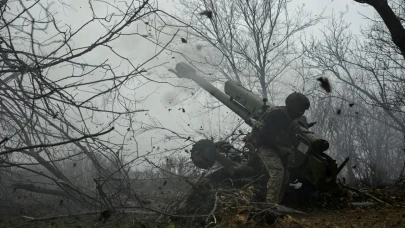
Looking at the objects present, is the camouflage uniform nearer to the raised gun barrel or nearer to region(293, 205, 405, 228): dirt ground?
region(293, 205, 405, 228): dirt ground

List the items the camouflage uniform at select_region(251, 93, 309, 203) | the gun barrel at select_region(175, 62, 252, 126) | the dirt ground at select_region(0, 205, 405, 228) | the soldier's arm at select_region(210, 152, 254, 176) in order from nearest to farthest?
the dirt ground at select_region(0, 205, 405, 228) < the camouflage uniform at select_region(251, 93, 309, 203) < the soldier's arm at select_region(210, 152, 254, 176) < the gun barrel at select_region(175, 62, 252, 126)

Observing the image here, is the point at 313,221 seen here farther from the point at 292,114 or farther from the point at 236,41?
the point at 236,41

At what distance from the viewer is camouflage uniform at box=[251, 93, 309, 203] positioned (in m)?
5.41

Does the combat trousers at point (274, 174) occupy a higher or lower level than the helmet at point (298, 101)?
lower

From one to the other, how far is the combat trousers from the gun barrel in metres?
1.32

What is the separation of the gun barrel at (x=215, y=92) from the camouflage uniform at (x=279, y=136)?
103 cm

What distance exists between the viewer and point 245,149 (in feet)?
22.2

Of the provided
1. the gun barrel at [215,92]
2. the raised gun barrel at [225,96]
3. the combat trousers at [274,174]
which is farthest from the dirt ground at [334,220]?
the gun barrel at [215,92]

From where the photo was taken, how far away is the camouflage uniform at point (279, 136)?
5414 mm

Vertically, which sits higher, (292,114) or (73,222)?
(292,114)

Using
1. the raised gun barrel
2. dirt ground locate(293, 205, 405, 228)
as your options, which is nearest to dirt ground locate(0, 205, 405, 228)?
dirt ground locate(293, 205, 405, 228)

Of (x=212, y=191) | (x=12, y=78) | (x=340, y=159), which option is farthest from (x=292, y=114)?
(x=340, y=159)

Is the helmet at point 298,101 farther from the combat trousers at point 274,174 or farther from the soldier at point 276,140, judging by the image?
the combat trousers at point 274,174

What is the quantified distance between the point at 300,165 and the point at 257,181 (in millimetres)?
956
